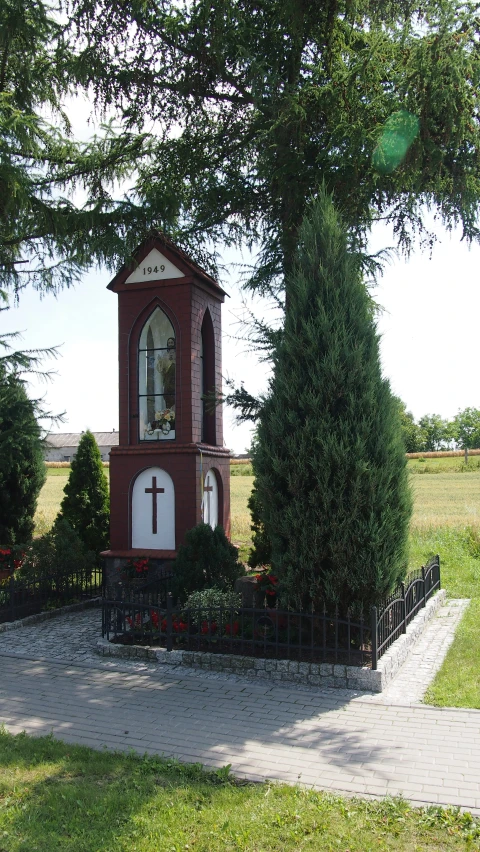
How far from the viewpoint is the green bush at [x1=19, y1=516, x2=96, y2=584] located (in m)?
10.4

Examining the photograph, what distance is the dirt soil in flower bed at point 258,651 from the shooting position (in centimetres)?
681

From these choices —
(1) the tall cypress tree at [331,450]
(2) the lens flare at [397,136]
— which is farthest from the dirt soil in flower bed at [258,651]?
(2) the lens flare at [397,136]

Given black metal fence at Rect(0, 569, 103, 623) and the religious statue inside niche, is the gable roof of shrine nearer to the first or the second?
the religious statue inside niche

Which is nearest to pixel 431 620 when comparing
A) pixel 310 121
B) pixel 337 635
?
pixel 337 635

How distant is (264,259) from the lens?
949 centimetres

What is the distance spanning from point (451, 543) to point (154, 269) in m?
9.65

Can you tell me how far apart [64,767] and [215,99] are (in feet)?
30.3

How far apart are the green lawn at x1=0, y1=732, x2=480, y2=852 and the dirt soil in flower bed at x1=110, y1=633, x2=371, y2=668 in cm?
256

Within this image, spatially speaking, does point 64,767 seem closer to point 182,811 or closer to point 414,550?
point 182,811

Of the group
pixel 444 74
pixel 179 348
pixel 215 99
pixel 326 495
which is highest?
pixel 215 99

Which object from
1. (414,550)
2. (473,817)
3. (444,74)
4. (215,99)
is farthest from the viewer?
(414,550)


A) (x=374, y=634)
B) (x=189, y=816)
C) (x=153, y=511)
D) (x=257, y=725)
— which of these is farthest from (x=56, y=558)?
(x=189, y=816)

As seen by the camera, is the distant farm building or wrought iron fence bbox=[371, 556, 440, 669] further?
the distant farm building

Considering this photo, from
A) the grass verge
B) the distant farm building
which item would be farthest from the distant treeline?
the grass verge
